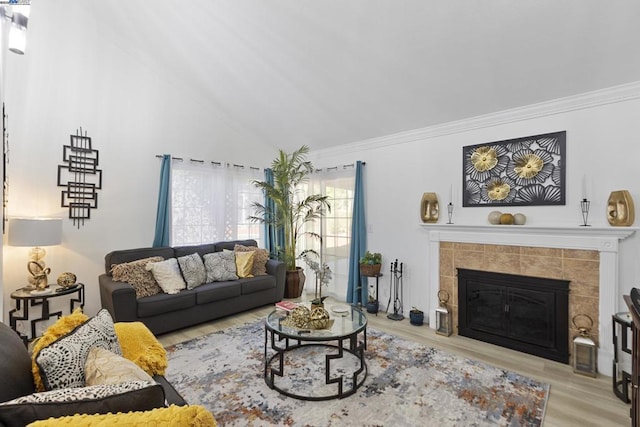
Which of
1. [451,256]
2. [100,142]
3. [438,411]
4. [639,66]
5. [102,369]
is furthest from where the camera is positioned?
[100,142]

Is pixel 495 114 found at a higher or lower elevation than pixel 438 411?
higher

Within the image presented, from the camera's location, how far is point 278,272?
456 cm

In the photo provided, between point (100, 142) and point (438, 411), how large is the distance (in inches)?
181

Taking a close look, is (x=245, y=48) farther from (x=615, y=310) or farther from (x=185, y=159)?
(x=615, y=310)

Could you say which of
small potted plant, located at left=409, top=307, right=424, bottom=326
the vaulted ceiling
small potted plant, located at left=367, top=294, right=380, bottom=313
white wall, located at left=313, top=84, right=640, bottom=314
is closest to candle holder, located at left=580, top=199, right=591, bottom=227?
white wall, located at left=313, top=84, right=640, bottom=314

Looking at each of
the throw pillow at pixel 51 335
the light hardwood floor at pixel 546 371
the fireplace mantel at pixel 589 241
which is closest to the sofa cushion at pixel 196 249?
the light hardwood floor at pixel 546 371

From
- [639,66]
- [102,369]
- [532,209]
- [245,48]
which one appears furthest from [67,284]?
[639,66]

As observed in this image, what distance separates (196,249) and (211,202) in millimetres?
888

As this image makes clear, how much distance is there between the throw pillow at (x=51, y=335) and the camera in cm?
119

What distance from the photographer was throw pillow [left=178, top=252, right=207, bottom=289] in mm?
3748

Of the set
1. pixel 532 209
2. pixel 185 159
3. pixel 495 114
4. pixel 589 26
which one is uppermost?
pixel 589 26

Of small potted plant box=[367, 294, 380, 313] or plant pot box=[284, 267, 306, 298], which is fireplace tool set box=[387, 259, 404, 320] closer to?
small potted plant box=[367, 294, 380, 313]

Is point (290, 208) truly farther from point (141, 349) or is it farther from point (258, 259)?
point (141, 349)

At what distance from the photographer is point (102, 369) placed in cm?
120
